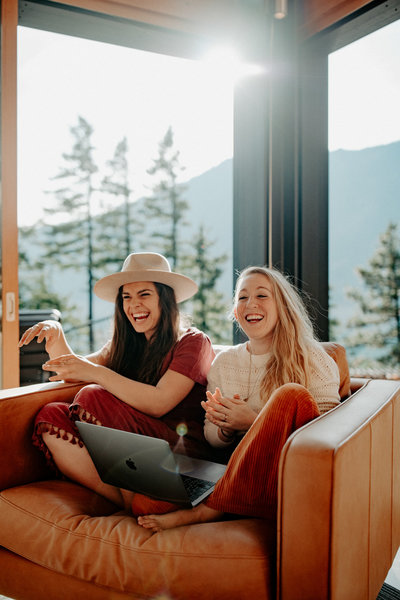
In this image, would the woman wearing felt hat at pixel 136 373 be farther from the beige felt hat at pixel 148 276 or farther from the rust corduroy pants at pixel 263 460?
the rust corduroy pants at pixel 263 460

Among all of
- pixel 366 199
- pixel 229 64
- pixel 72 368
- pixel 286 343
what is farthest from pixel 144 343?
pixel 366 199

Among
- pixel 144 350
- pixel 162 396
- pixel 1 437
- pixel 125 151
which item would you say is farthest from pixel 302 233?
pixel 125 151

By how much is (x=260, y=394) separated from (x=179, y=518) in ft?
1.69

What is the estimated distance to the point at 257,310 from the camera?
167cm

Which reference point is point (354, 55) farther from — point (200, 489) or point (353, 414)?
point (200, 489)

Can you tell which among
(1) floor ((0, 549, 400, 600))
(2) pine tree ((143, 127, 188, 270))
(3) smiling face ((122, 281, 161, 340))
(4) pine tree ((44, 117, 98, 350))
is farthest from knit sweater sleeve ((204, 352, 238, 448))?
(4) pine tree ((44, 117, 98, 350))

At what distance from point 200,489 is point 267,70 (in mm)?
2571

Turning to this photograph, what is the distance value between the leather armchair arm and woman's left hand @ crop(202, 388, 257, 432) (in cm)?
60

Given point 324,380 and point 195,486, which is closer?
point 195,486

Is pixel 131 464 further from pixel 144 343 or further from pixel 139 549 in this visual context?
pixel 144 343

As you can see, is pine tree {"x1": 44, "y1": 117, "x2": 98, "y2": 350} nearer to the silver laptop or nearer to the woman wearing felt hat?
the woman wearing felt hat

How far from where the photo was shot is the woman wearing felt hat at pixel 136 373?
1.54 metres

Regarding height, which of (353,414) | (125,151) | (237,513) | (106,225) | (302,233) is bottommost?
(237,513)

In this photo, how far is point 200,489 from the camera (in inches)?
52.2
